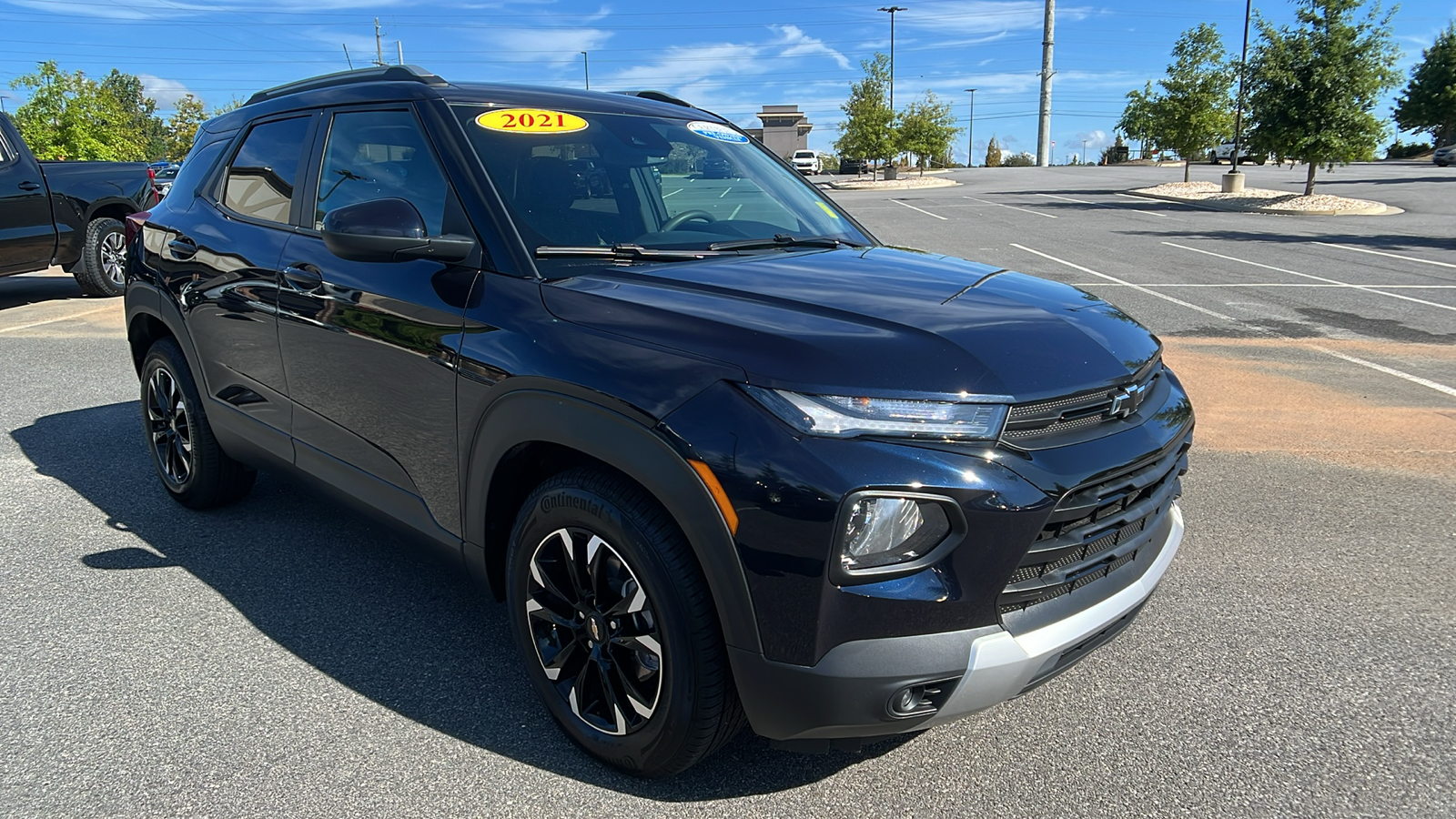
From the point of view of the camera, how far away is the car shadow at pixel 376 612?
277 cm

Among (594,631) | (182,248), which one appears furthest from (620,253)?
(182,248)

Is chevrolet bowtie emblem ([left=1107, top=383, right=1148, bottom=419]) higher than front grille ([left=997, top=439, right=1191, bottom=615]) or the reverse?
higher

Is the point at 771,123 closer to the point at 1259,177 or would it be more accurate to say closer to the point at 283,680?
the point at 1259,177

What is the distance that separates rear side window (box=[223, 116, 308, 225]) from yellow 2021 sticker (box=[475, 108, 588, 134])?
3.38 feet

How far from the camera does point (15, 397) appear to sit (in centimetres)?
711

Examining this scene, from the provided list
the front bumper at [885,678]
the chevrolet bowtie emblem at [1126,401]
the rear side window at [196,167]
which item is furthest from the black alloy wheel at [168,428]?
the chevrolet bowtie emblem at [1126,401]

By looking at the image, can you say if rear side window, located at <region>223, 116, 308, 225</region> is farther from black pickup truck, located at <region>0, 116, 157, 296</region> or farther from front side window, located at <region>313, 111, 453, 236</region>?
black pickup truck, located at <region>0, 116, 157, 296</region>

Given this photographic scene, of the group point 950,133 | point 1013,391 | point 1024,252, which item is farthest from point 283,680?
point 950,133

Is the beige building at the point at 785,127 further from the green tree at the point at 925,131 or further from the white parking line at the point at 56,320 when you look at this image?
the white parking line at the point at 56,320

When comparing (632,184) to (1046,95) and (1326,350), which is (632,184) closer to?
(1326,350)

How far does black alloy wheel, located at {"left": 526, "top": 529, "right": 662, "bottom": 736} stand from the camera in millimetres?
2475

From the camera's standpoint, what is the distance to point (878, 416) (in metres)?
2.16

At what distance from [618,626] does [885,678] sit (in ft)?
2.39

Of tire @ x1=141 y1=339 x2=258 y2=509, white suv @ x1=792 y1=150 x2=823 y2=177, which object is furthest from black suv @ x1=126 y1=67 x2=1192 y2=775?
white suv @ x1=792 y1=150 x2=823 y2=177
